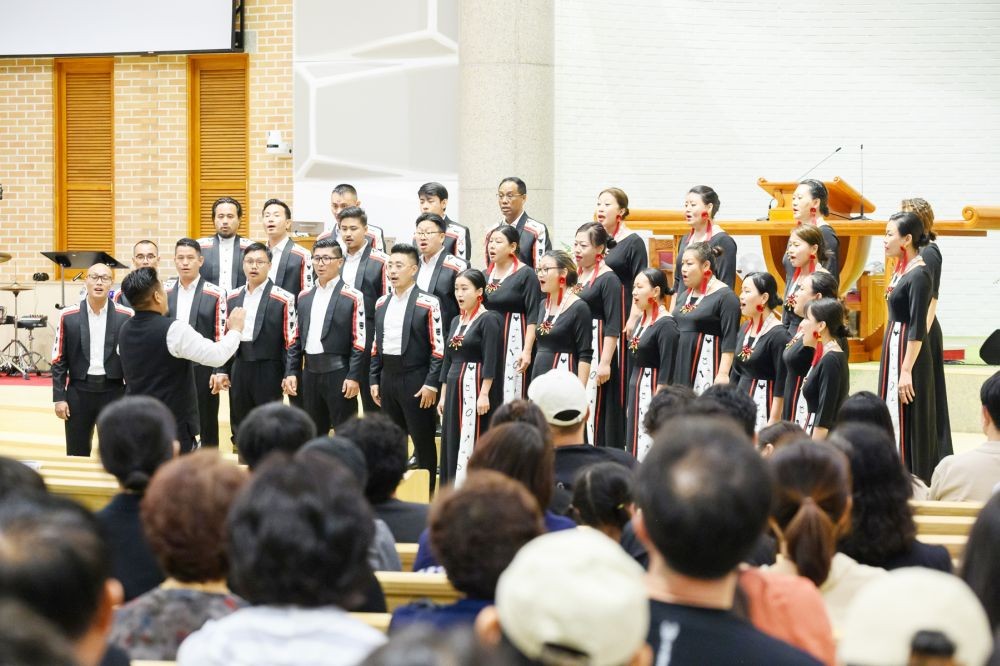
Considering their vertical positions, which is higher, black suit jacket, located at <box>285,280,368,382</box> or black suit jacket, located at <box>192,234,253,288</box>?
black suit jacket, located at <box>192,234,253,288</box>

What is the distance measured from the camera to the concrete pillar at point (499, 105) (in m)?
10.3

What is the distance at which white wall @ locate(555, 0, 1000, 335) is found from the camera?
34.7ft

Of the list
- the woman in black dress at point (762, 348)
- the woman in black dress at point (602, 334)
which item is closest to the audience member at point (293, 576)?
the woman in black dress at point (762, 348)

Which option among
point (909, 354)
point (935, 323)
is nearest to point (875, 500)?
point (909, 354)

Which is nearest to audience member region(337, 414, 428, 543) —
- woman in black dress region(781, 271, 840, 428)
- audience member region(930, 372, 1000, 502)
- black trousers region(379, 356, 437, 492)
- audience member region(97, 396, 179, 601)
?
audience member region(97, 396, 179, 601)

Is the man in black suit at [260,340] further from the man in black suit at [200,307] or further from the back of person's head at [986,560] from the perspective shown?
the back of person's head at [986,560]

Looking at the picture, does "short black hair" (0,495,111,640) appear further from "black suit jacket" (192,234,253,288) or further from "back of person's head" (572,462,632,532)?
"black suit jacket" (192,234,253,288)

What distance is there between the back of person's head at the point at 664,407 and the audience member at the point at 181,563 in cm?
187

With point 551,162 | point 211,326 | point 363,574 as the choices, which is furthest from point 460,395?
point 363,574

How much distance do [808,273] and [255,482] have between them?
491 centimetres

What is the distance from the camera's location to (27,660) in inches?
41.7

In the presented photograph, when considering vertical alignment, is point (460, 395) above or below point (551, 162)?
below

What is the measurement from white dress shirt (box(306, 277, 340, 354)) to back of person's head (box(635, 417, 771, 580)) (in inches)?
220

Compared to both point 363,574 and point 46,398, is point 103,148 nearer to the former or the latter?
point 46,398
